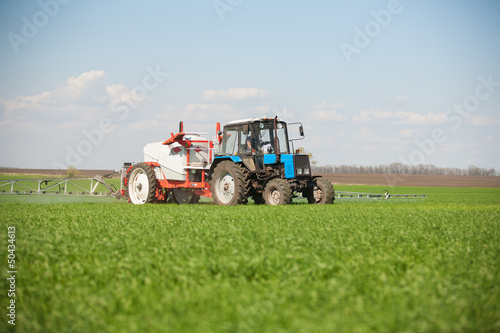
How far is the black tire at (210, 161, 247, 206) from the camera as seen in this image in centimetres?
1539

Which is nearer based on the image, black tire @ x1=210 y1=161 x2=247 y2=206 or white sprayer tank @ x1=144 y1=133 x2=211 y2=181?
black tire @ x1=210 y1=161 x2=247 y2=206

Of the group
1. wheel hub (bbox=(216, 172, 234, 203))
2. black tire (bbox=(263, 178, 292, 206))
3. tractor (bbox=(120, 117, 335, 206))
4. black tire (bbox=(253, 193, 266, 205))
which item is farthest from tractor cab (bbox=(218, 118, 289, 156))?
black tire (bbox=(253, 193, 266, 205))

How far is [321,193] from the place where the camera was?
660 inches

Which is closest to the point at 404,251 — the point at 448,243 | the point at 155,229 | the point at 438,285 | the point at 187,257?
the point at 448,243

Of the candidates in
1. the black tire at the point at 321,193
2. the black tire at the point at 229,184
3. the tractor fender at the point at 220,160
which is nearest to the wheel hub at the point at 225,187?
the black tire at the point at 229,184

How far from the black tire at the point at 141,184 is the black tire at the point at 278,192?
13.9 ft

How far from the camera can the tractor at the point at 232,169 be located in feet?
51.5

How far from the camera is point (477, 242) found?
7715mm

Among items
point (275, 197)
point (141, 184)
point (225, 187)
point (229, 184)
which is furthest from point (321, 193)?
point (141, 184)

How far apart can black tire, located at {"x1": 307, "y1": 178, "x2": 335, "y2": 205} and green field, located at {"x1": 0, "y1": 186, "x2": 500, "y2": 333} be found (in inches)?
307

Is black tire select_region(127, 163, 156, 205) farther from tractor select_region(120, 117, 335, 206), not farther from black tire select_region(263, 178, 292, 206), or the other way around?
black tire select_region(263, 178, 292, 206)

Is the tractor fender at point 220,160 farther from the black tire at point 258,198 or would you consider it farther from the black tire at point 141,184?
the black tire at point 141,184

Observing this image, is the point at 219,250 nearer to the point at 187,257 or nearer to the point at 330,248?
the point at 187,257

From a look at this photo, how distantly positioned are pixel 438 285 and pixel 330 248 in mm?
2006
